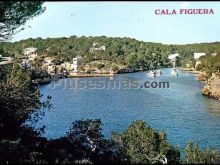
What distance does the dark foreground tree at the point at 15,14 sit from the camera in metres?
10.8

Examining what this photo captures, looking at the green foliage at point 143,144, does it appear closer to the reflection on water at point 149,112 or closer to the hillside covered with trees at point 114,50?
the reflection on water at point 149,112

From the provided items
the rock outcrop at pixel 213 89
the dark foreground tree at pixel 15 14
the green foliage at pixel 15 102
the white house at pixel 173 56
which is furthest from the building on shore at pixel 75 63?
the dark foreground tree at pixel 15 14

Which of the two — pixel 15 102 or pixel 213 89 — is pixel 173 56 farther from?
pixel 15 102

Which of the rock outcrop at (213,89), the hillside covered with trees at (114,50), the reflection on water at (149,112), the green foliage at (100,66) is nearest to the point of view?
the reflection on water at (149,112)

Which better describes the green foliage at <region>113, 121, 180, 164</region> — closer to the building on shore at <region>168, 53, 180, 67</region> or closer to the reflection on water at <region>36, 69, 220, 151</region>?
the reflection on water at <region>36, 69, 220, 151</region>

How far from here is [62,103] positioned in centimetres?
3800

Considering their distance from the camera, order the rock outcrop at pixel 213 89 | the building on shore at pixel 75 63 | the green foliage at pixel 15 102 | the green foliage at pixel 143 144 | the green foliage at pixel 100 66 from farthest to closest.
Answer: the green foliage at pixel 100 66 → the building on shore at pixel 75 63 → the rock outcrop at pixel 213 89 → the green foliage at pixel 143 144 → the green foliage at pixel 15 102

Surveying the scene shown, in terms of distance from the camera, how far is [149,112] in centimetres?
3134

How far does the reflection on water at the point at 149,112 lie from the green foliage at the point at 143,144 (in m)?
6.42

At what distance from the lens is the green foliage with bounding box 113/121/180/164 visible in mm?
13039

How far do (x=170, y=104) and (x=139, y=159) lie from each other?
2357 centimetres

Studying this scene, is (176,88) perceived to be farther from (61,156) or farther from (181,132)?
(61,156)

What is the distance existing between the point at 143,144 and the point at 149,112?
18179 millimetres

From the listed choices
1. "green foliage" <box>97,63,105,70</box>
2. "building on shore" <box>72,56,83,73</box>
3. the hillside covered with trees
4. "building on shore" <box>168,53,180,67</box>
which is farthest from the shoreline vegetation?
"building on shore" <box>168,53,180,67</box>
